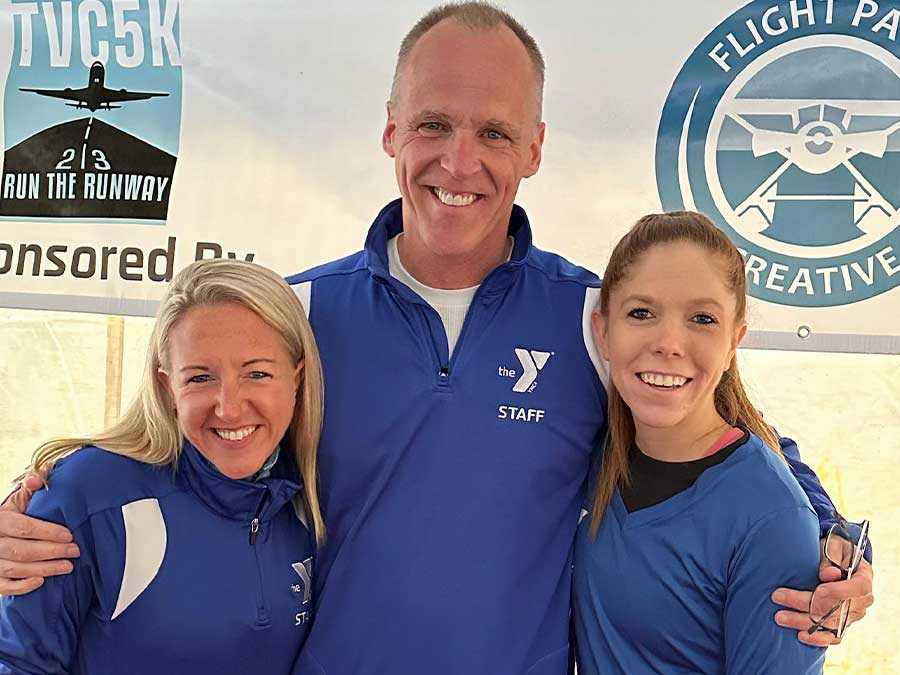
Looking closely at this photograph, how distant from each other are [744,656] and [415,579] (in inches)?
18.6

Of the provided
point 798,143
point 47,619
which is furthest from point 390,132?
point 798,143

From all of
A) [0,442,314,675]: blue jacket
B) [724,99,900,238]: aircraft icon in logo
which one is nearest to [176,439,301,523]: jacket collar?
[0,442,314,675]: blue jacket

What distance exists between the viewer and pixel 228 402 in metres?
1.52

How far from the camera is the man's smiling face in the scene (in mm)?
1718

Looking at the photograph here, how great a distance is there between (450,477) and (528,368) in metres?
0.22

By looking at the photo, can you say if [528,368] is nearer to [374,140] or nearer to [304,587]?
[304,587]

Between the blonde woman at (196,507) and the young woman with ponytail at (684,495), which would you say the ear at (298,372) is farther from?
the young woman with ponytail at (684,495)

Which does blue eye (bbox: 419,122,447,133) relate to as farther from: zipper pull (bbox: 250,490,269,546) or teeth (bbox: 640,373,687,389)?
zipper pull (bbox: 250,490,269,546)

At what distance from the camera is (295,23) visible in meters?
2.82

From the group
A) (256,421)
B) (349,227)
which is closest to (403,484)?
(256,421)

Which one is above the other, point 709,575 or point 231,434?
point 231,434

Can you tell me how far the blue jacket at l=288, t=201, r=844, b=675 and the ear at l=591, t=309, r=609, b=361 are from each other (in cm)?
1

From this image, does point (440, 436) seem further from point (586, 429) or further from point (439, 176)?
point (439, 176)

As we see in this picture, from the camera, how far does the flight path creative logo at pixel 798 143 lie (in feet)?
8.57
